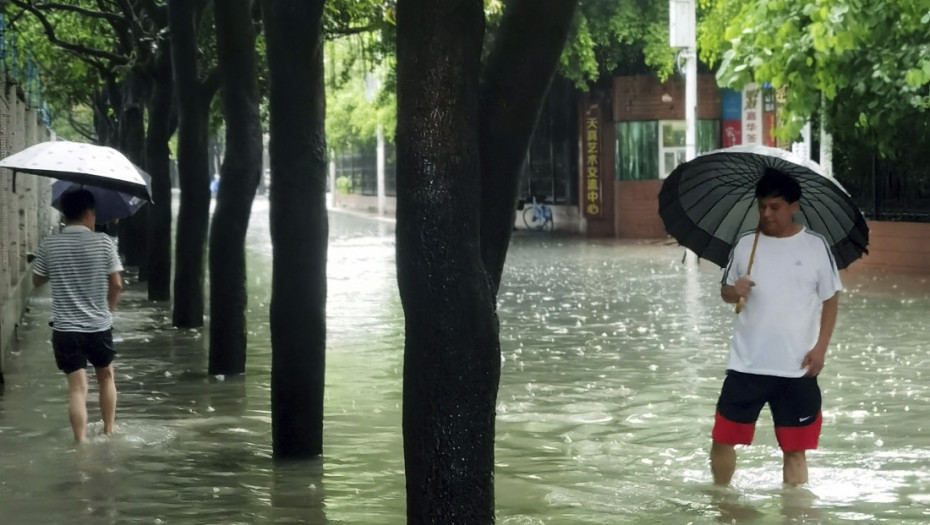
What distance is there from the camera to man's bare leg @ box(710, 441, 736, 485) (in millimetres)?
7902

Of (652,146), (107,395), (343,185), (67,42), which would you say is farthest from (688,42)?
(343,185)

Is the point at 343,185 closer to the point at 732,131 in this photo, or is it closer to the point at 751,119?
the point at 732,131

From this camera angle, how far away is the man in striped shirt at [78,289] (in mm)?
9672

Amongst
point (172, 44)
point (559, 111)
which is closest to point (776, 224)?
point (172, 44)

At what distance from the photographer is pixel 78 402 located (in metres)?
9.79

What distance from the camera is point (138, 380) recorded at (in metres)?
13.3

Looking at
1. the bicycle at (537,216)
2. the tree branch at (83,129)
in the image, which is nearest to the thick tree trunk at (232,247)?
the bicycle at (537,216)

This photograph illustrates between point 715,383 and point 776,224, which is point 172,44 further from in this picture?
point 776,224

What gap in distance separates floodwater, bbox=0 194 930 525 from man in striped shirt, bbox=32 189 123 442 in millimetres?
531

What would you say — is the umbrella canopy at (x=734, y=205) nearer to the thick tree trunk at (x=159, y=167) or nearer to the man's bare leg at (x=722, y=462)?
the man's bare leg at (x=722, y=462)

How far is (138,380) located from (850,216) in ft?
24.3

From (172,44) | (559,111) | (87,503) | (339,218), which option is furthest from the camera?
(339,218)

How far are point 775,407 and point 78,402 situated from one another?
4.47 metres

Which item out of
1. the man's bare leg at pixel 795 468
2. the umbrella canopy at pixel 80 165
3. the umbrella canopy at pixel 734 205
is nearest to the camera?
the umbrella canopy at pixel 734 205
